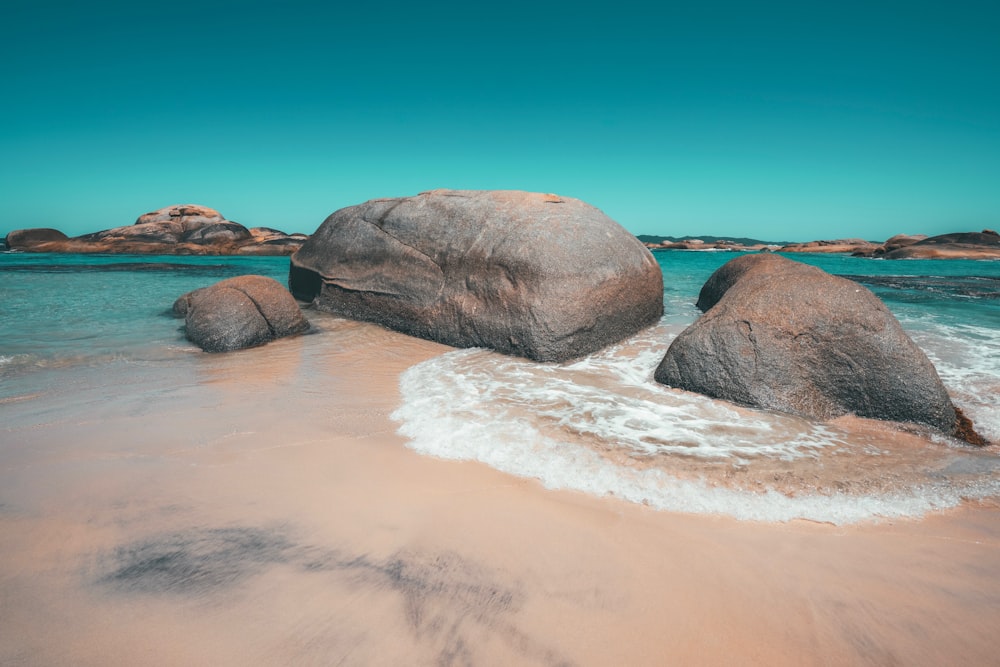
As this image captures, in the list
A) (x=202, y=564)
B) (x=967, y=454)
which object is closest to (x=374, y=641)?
(x=202, y=564)

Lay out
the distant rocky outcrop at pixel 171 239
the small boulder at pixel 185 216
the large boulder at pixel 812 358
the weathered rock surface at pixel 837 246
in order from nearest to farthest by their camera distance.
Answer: the large boulder at pixel 812 358, the distant rocky outcrop at pixel 171 239, the small boulder at pixel 185 216, the weathered rock surface at pixel 837 246

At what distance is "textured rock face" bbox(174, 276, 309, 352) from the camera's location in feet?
18.9

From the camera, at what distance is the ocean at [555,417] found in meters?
2.65

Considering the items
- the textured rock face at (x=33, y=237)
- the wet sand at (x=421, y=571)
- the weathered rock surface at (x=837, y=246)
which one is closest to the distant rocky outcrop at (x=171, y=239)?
the textured rock face at (x=33, y=237)

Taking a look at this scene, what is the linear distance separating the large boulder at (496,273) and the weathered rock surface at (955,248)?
44657 millimetres

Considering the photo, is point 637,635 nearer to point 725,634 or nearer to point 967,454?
point 725,634

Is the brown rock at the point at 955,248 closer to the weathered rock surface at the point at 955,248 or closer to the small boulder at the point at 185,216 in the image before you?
the weathered rock surface at the point at 955,248

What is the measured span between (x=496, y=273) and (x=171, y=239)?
121 ft

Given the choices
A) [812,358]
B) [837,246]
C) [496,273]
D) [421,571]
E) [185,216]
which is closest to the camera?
[421,571]

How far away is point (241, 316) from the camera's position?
19.5ft

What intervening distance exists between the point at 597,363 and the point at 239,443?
3.45 meters

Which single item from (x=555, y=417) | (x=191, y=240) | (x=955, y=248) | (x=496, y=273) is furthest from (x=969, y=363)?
(x=955, y=248)

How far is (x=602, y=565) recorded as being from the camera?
202cm

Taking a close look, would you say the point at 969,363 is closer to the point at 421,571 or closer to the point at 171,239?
the point at 421,571
